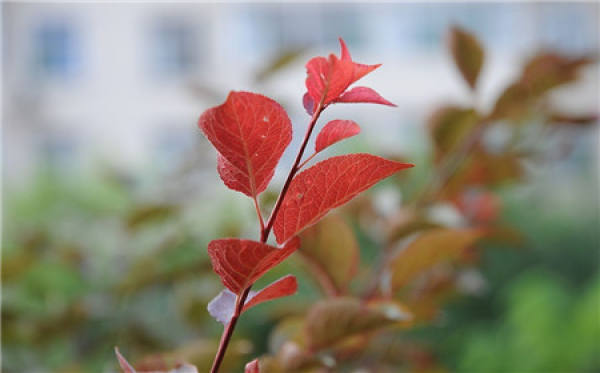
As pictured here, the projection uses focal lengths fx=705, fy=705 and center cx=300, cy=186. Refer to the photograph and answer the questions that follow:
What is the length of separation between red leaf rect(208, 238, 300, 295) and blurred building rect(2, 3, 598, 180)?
907 cm

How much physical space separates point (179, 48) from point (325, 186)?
1015 cm

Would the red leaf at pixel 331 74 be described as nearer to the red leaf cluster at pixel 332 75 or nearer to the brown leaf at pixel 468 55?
the red leaf cluster at pixel 332 75

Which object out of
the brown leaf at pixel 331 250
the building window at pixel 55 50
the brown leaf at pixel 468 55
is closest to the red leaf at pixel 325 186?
the brown leaf at pixel 331 250

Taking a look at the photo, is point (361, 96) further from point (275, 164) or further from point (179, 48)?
point (179, 48)

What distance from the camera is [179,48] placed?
32.9 ft

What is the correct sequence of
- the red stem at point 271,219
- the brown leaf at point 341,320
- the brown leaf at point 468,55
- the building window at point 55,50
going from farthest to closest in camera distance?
1. the building window at point 55,50
2. the brown leaf at point 468,55
3. the brown leaf at point 341,320
4. the red stem at point 271,219

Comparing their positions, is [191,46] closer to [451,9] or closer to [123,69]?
[123,69]

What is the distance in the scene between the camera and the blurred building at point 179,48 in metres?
9.43

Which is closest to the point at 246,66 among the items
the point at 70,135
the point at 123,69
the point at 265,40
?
the point at 265,40

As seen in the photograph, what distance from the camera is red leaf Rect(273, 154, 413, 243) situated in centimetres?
22

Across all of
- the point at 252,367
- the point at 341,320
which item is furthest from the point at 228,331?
the point at 341,320

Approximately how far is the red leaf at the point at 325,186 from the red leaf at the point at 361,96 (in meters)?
0.02

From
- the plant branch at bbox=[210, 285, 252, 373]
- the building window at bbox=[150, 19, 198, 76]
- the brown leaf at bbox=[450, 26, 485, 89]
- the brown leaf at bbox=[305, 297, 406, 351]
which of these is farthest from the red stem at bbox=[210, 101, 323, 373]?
the building window at bbox=[150, 19, 198, 76]

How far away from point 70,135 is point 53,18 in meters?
1.70
